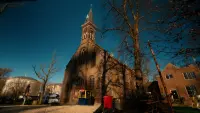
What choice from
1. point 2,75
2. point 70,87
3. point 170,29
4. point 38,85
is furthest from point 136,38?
point 38,85

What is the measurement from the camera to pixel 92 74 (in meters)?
23.9

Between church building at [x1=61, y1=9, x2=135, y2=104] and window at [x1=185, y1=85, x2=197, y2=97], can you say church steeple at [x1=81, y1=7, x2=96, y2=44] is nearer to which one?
church building at [x1=61, y1=9, x2=135, y2=104]

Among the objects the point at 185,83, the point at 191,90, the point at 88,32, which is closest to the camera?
the point at 191,90

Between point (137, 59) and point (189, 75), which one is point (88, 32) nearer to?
point (137, 59)

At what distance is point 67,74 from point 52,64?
4.89m

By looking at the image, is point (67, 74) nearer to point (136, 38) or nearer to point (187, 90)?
point (136, 38)

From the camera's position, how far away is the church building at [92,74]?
69.8 ft

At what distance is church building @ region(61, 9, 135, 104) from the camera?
69.8ft

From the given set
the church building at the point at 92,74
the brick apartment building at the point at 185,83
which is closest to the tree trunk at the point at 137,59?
the church building at the point at 92,74

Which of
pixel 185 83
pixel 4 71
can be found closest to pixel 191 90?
pixel 185 83

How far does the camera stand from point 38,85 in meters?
67.6

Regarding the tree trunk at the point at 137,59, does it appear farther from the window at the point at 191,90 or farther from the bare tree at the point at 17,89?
the bare tree at the point at 17,89

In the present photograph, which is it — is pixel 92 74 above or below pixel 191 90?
above

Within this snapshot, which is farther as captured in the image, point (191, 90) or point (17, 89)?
point (17, 89)
